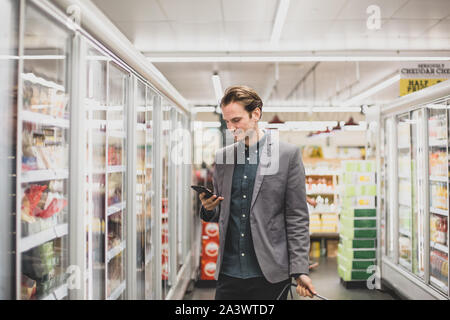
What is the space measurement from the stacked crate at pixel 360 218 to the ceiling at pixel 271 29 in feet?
5.53

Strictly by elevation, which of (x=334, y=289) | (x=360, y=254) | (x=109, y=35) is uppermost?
(x=109, y=35)

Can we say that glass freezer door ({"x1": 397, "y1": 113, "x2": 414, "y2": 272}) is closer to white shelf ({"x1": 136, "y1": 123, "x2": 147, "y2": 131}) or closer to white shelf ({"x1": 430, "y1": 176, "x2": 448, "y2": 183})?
white shelf ({"x1": 430, "y1": 176, "x2": 448, "y2": 183})

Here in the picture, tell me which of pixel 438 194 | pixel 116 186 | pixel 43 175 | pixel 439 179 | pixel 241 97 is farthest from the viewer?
pixel 438 194

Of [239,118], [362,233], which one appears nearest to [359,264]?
[362,233]

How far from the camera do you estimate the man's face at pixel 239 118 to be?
1636 millimetres

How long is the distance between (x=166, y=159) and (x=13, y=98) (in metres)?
2.58

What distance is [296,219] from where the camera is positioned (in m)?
1.69

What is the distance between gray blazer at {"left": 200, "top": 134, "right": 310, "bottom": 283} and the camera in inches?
65.7

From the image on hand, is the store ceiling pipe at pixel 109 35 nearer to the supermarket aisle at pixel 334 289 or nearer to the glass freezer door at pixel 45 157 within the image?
the glass freezer door at pixel 45 157

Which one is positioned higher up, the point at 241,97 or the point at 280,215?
the point at 241,97

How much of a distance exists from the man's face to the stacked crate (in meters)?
3.71

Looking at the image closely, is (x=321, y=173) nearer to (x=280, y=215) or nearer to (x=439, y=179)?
(x=439, y=179)

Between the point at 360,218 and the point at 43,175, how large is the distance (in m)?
4.47
